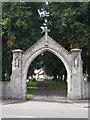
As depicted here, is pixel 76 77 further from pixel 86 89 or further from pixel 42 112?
pixel 42 112

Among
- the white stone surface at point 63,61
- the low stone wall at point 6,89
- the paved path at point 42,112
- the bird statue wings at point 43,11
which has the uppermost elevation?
the bird statue wings at point 43,11

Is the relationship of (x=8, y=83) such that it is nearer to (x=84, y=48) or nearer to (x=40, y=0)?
(x=84, y=48)

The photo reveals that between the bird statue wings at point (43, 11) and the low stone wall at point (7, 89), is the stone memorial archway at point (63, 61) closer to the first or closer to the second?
the low stone wall at point (7, 89)

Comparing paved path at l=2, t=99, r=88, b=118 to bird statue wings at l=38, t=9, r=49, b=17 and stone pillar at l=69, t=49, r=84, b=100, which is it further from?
bird statue wings at l=38, t=9, r=49, b=17

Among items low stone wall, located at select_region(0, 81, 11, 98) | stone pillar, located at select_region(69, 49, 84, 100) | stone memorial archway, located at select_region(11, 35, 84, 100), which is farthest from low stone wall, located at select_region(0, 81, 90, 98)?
stone pillar, located at select_region(69, 49, 84, 100)

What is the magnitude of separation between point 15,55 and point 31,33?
15.9 feet

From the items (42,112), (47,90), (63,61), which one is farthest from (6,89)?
(42,112)

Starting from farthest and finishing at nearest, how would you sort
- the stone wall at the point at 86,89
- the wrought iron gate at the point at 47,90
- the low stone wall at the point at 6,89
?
the wrought iron gate at the point at 47,90 → the low stone wall at the point at 6,89 → the stone wall at the point at 86,89

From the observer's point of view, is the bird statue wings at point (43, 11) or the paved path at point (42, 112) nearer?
the paved path at point (42, 112)

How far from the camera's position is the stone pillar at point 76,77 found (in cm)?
2048

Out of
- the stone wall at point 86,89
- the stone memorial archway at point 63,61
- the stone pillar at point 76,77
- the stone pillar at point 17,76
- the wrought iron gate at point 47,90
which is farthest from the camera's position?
the wrought iron gate at point 47,90

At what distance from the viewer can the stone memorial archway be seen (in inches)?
813

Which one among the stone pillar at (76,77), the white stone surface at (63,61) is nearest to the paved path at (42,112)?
the stone pillar at (76,77)

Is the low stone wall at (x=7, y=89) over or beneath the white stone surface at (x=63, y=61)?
beneath
